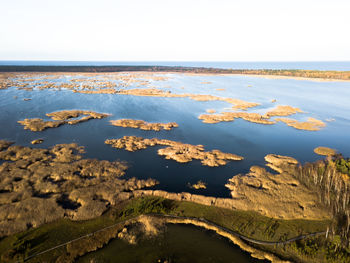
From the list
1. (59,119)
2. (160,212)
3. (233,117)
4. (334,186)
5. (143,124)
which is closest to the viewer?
(160,212)

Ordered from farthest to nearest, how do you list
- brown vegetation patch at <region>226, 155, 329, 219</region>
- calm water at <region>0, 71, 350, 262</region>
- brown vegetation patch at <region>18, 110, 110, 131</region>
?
brown vegetation patch at <region>18, 110, 110, 131</region>
brown vegetation patch at <region>226, 155, 329, 219</region>
calm water at <region>0, 71, 350, 262</region>

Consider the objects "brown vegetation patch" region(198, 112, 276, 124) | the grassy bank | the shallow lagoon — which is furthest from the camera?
"brown vegetation patch" region(198, 112, 276, 124)

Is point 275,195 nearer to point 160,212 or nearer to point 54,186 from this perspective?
point 160,212

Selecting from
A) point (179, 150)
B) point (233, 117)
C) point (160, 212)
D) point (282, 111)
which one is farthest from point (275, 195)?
point (282, 111)

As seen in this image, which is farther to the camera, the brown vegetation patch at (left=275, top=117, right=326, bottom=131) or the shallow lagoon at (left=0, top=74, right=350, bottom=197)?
the brown vegetation patch at (left=275, top=117, right=326, bottom=131)

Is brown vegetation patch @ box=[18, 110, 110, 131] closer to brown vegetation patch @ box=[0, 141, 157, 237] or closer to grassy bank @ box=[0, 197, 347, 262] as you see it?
brown vegetation patch @ box=[0, 141, 157, 237]

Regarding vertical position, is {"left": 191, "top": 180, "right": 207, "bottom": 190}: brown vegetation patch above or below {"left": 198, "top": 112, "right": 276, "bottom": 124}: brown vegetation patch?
below

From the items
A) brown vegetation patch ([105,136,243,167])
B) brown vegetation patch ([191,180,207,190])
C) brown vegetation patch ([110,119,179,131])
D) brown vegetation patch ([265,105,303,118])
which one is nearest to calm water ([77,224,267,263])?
brown vegetation patch ([191,180,207,190])
